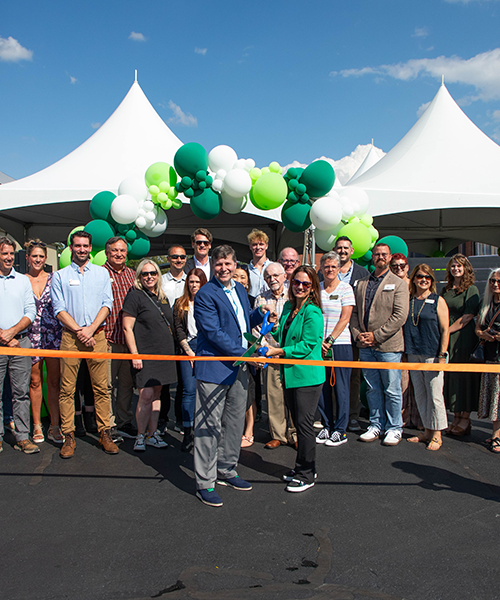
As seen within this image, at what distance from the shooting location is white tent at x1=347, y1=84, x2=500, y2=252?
1013 centimetres

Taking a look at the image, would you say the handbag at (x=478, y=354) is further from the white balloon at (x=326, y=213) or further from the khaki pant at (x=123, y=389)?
the khaki pant at (x=123, y=389)

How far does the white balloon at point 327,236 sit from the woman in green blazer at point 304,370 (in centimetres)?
318

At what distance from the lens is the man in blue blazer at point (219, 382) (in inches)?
123

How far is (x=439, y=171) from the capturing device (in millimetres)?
10664

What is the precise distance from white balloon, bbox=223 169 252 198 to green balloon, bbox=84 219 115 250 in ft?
5.45

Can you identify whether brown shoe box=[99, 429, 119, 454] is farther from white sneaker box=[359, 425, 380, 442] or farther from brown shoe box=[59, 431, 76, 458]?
white sneaker box=[359, 425, 380, 442]

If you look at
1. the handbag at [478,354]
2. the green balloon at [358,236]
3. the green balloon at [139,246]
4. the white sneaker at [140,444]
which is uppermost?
the green balloon at [358,236]

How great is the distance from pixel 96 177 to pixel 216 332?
835cm

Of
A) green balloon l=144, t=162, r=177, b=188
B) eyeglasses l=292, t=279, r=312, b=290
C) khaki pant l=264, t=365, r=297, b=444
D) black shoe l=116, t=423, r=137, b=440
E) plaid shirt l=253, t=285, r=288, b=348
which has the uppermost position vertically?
green balloon l=144, t=162, r=177, b=188

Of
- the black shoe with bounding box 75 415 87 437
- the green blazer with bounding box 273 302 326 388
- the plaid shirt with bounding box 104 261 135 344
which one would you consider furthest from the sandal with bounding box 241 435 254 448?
the black shoe with bounding box 75 415 87 437

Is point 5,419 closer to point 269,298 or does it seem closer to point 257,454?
point 257,454

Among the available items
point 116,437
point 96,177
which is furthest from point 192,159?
point 96,177

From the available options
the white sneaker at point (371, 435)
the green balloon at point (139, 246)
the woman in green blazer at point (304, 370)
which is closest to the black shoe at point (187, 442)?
the woman in green blazer at point (304, 370)

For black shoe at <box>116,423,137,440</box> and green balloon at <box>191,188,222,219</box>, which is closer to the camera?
black shoe at <box>116,423,137,440</box>
